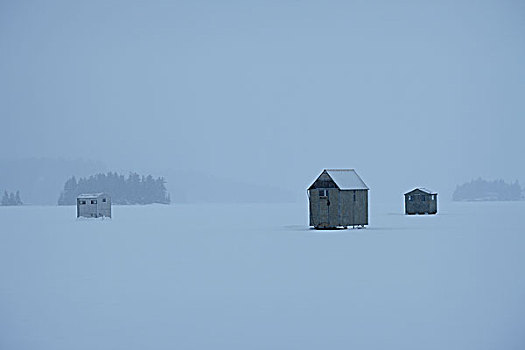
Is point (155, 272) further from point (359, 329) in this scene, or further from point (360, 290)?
point (359, 329)

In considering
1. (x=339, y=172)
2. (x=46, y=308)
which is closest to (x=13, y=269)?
(x=46, y=308)

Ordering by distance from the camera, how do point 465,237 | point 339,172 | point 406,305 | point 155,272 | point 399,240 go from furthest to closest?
point 339,172, point 465,237, point 399,240, point 155,272, point 406,305

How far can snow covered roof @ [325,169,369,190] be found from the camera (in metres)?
48.8

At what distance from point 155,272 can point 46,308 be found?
22.5 feet

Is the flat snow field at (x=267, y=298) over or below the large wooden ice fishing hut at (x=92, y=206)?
below

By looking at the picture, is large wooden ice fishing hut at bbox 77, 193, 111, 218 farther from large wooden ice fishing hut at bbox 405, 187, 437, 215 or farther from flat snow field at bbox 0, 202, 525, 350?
flat snow field at bbox 0, 202, 525, 350

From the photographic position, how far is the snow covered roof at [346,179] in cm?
4881

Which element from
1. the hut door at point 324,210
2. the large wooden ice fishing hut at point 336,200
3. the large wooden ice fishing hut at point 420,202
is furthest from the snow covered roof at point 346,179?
the large wooden ice fishing hut at point 420,202

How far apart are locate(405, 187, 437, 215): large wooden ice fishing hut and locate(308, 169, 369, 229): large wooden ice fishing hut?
2959 centimetres

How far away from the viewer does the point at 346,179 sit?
164 ft

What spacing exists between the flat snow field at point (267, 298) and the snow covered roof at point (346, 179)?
1545 cm

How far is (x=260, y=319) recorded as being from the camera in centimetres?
1606

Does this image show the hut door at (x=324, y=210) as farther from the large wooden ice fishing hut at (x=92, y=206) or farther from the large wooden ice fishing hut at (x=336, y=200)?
the large wooden ice fishing hut at (x=92, y=206)

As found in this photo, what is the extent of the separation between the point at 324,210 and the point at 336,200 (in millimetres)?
1104
